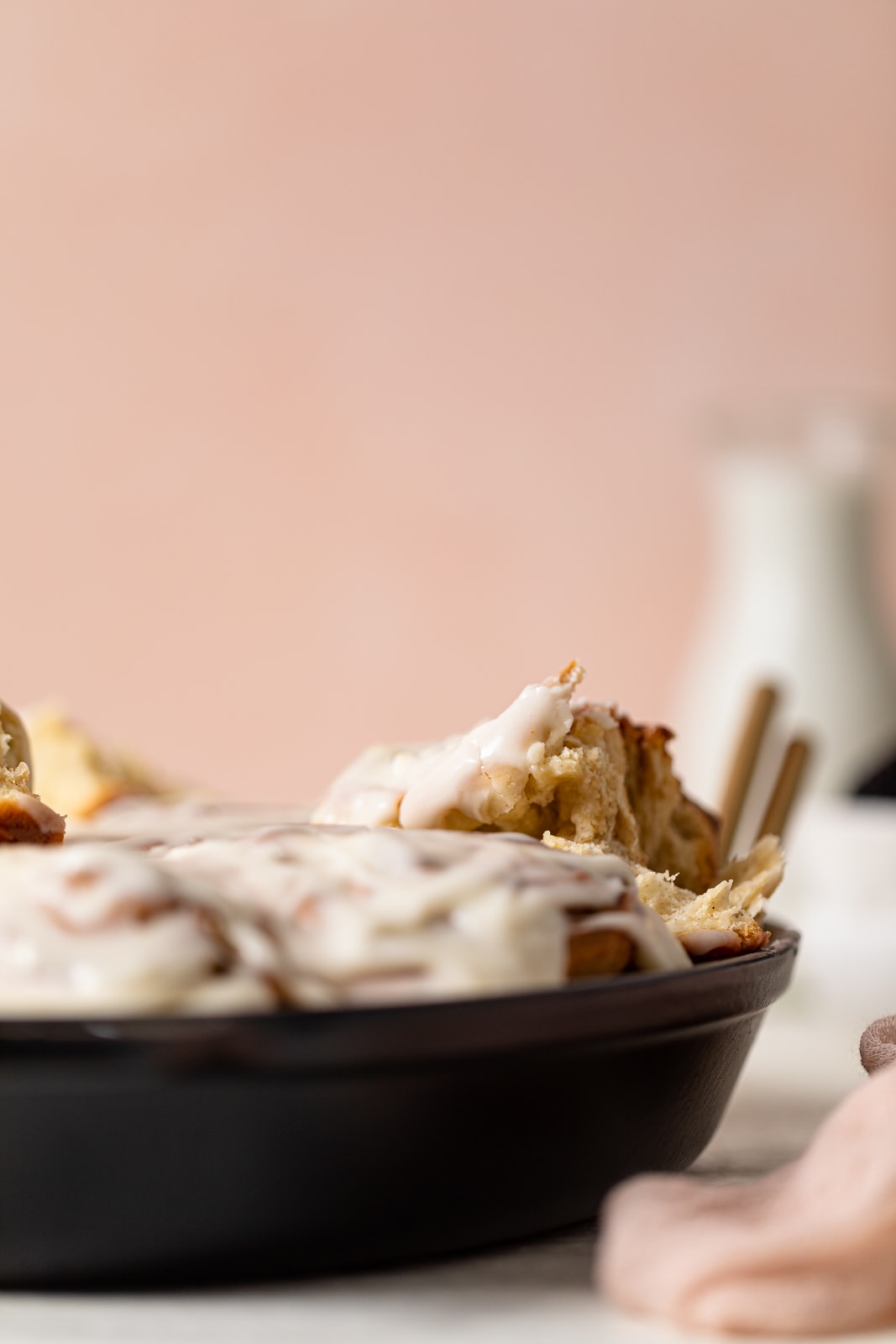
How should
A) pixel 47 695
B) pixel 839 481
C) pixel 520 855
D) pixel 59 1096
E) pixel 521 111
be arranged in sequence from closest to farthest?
pixel 59 1096 → pixel 520 855 → pixel 839 481 → pixel 47 695 → pixel 521 111

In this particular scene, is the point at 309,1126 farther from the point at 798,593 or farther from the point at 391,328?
the point at 391,328

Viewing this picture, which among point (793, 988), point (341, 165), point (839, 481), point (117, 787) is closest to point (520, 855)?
point (117, 787)

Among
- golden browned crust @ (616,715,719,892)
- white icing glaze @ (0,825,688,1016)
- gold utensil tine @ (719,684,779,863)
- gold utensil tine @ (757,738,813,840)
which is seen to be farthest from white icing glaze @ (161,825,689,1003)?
gold utensil tine @ (719,684,779,863)

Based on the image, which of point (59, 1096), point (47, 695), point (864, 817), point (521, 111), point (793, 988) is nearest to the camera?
point (59, 1096)

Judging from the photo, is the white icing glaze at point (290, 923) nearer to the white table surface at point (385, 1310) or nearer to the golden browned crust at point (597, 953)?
the golden browned crust at point (597, 953)

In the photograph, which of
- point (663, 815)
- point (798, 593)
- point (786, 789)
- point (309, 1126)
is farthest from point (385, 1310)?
point (798, 593)

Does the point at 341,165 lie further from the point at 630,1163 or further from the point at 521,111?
the point at 630,1163

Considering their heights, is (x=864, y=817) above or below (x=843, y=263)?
below
